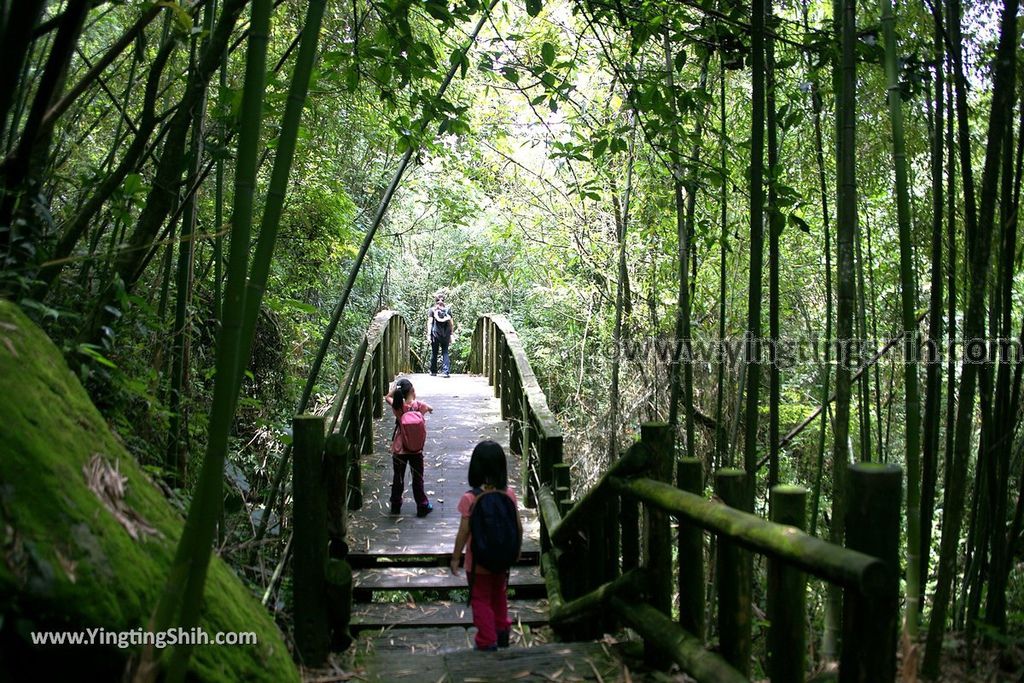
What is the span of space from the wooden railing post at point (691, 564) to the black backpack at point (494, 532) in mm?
1077

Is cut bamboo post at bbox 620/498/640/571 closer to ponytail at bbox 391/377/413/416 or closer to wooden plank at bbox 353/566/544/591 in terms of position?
wooden plank at bbox 353/566/544/591

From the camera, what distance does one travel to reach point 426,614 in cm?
407

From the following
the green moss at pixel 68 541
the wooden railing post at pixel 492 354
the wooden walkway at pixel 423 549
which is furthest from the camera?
the wooden railing post at pixel 492 354

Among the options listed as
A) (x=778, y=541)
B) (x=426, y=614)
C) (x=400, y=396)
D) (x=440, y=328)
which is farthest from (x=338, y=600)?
(x=440, y=328)

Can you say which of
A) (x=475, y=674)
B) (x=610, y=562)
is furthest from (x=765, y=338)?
(x=475, y=674)

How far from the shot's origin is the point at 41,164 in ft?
7.60

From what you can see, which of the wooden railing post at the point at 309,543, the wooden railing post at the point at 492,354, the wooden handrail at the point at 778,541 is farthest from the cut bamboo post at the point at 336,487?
the wooden railing post at the point at 492,354

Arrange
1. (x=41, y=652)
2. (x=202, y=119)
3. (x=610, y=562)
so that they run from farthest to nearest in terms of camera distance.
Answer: (x=610, y=562) < (x=202, y=119) < (x=41, y=652)

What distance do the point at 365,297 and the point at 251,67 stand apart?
9595 millimetres

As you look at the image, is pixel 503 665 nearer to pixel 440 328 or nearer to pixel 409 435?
pixel 409 435

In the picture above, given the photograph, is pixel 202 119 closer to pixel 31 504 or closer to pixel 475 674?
pixel 31 504

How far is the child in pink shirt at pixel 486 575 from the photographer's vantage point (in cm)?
331

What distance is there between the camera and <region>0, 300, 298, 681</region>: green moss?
125 centimetres

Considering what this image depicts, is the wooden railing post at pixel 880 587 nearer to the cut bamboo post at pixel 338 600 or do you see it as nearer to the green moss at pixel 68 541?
the green moss at pixel 68 541
